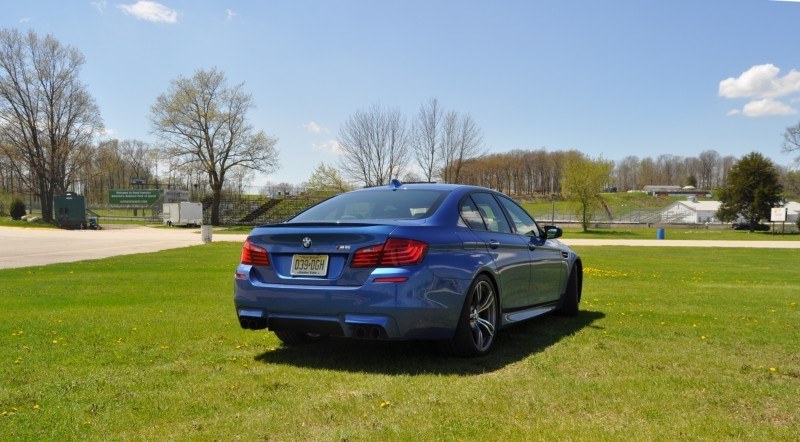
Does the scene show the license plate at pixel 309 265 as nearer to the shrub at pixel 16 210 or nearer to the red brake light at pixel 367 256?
the red brake light at pixel 367 256

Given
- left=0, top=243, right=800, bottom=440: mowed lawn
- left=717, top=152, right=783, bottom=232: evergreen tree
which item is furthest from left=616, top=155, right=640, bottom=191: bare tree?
left=0, top=243, right=800, bottom=440: mowed lawn

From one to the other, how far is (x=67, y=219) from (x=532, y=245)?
53.1 metres

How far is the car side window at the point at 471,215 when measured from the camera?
546 cm

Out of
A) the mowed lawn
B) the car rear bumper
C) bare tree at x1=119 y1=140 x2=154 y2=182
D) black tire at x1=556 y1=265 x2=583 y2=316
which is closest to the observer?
the mowed lawn

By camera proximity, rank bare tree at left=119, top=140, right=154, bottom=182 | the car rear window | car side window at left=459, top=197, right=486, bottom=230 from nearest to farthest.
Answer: the car rear window → car side window at left=459, top=197, right=486, bottom=230 → bare tree at left=119, top=140, right=154, bottom=182

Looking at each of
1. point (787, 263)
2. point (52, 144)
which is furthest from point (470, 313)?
point (52, 144)

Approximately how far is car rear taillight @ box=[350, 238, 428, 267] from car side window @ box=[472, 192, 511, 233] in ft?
4.46

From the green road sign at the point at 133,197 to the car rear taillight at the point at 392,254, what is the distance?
65146mm

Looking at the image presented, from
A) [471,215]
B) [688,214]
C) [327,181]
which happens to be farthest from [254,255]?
[688,214]

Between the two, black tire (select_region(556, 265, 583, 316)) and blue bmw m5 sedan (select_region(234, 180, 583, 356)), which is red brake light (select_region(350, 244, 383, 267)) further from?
black tire (select_region(556, 265, 583, 316))

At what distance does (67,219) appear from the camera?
2013 inches

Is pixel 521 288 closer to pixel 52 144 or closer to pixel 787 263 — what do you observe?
pixel 787 263

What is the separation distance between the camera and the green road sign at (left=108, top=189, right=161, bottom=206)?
212 feet

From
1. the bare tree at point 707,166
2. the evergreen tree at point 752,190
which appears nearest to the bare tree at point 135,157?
the evergreen tree at point 752,190
